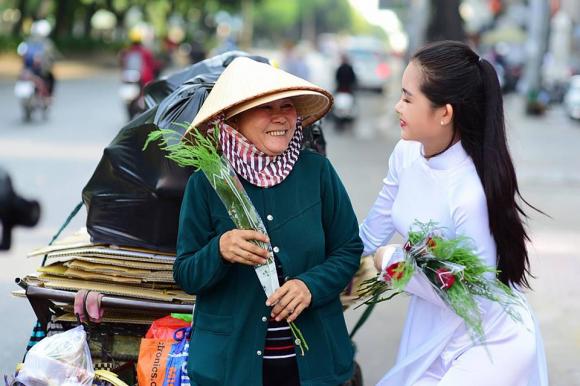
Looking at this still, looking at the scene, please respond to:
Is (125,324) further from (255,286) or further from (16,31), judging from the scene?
(16,31)

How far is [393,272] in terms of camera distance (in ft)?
10.2

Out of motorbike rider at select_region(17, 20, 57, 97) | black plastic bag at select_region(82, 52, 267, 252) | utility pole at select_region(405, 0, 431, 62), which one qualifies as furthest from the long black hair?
utility pole at select_region(405, 0, 431, 62)

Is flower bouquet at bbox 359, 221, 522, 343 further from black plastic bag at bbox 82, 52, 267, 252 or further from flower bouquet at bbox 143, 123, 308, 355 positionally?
black plastic bag at bbox 82, 52, 267, 252

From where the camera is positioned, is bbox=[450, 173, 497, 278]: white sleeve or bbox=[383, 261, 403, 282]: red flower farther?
bbox=[450, 173, 497, 278]: white sleeve

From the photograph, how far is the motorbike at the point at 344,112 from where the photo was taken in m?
19.6

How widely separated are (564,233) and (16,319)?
5.23 metres

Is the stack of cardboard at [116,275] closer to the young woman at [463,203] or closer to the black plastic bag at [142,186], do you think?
the black plastic bag at [142,186]

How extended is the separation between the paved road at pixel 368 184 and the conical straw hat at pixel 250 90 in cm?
94

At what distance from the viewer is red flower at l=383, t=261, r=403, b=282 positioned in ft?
10.1

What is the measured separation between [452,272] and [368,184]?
29.3ft

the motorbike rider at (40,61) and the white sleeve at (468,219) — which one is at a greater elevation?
the white sleeve at (468,219)

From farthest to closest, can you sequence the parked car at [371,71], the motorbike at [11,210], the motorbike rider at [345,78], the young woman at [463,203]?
the parked car at [371,71]
the motorbike rider at [345,78]
the young woman at [463,203]
the motorbike at [11,210]

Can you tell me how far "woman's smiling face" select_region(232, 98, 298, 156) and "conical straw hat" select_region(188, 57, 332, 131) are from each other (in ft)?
0.17

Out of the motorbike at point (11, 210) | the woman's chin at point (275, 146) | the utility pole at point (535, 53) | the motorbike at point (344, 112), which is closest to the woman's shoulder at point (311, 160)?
the woman's chin at point (275, 146)
